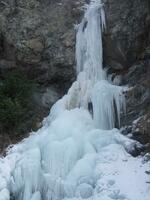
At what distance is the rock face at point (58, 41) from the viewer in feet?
49.4

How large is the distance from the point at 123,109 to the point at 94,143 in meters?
1.70

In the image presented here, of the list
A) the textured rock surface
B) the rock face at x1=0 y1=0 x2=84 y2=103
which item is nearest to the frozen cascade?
the textured rock surface

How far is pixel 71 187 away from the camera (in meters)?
11.2

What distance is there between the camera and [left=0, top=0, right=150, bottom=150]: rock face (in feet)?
49.4

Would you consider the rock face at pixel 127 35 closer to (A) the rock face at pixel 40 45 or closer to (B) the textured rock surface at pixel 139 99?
(B) the textured rock surface at pixel 139 99

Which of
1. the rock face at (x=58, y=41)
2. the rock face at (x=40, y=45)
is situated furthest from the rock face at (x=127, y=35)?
the rock face at (x=40, y=45)

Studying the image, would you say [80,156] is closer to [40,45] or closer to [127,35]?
[127,35]

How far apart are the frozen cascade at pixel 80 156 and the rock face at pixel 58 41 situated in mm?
862

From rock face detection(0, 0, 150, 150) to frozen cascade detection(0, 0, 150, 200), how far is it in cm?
86

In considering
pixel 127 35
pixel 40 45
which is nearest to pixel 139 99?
pixel 127 35

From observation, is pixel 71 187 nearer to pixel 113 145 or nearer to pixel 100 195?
pixel 100 195

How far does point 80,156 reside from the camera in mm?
12102

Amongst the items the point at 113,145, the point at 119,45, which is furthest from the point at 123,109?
the point at 119,45

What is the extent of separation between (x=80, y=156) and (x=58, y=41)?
5184mm
